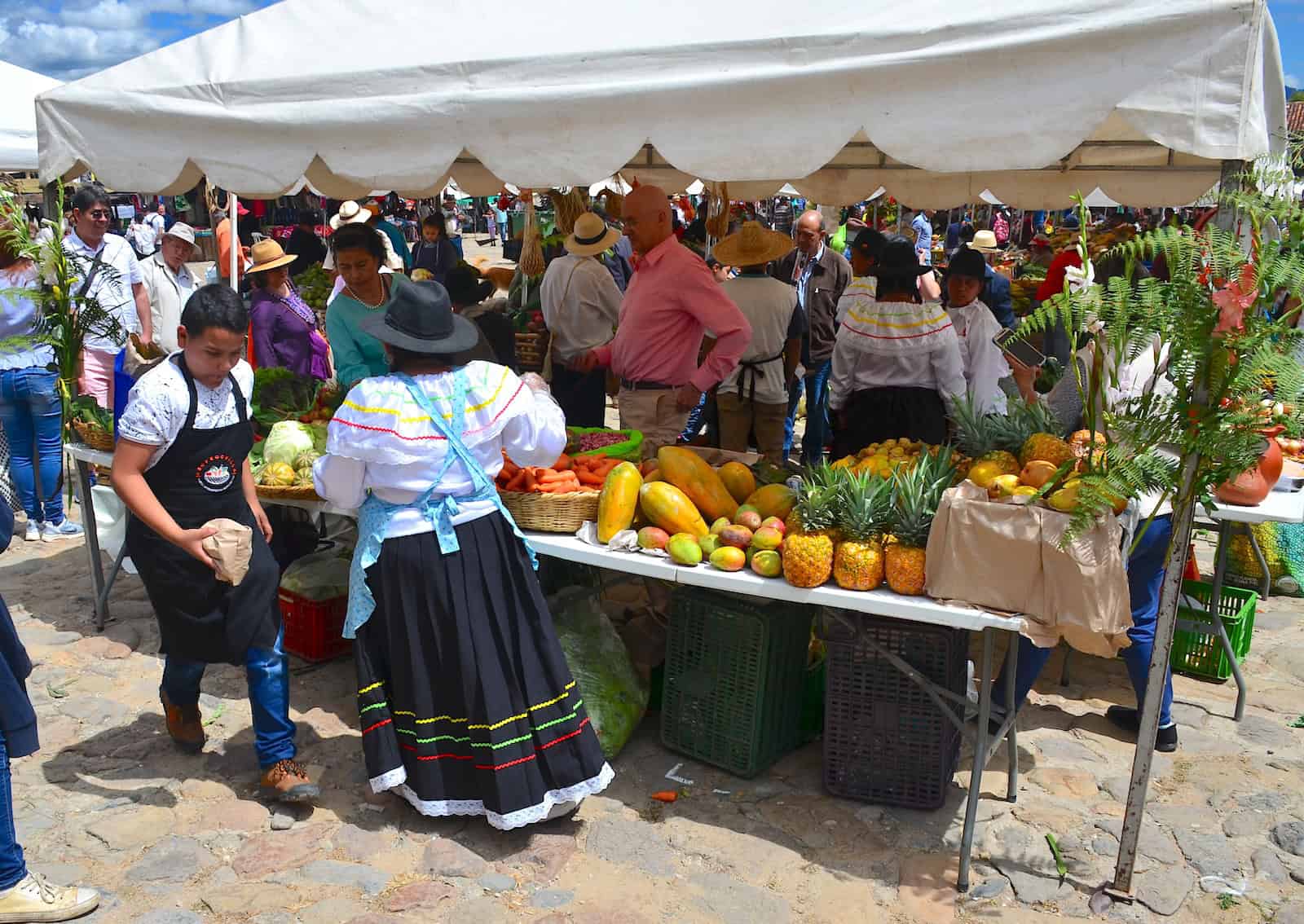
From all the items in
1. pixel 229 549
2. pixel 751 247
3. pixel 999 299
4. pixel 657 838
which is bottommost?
pixel 657 838

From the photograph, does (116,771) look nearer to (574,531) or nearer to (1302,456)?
(574,531)

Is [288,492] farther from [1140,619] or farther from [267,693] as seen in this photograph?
[1140,619]

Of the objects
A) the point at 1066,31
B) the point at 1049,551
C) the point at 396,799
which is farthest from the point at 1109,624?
the point at 396,799

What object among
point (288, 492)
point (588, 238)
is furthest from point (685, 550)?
point (588, 238)

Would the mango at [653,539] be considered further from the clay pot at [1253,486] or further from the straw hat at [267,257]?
the straw hat at [267,257]

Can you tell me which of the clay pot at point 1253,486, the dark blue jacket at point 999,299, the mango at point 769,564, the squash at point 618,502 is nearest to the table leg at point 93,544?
the squash at point 618,502

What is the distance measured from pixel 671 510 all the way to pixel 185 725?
217 centimetres

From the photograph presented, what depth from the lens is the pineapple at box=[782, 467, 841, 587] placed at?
3469 millimetres

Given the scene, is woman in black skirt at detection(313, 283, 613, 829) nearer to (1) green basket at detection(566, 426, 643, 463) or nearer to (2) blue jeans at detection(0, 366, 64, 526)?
(1) green basket at detection(566, 426, 643, 463)

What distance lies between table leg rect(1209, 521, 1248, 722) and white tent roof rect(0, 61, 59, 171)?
10066 mm

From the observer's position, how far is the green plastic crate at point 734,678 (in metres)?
3.99

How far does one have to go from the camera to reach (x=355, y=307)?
4.97 meters

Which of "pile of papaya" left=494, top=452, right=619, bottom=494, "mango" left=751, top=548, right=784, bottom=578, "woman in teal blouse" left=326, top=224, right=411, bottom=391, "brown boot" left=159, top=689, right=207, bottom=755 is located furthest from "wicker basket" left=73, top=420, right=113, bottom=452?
"mango" left=751, top=548, right=784, bottom=578

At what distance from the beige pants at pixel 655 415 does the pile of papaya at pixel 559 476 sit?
3.49ft
